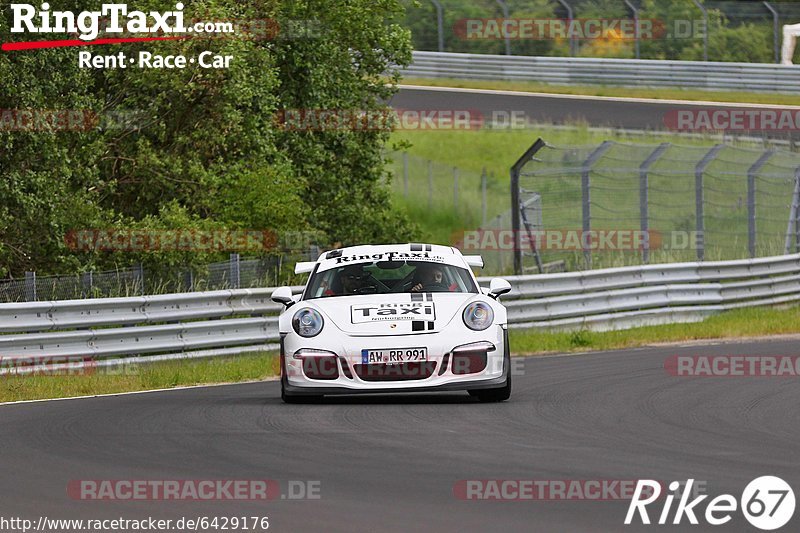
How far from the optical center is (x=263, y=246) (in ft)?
72.9

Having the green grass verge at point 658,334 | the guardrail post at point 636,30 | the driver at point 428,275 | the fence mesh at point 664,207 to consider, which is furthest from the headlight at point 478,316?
the guardrail post at point 636,30

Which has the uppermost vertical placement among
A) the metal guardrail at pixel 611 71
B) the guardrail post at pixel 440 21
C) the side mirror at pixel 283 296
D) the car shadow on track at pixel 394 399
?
the guardrail post at pixel 440 21

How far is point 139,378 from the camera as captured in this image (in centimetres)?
1481

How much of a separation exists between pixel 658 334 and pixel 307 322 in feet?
29.8

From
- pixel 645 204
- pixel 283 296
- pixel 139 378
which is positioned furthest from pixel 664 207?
pixel 283 296

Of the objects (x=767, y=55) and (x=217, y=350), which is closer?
(x=217, y=350)

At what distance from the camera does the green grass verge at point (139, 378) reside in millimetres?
13922

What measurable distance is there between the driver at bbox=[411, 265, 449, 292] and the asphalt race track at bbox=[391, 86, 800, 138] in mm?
26025

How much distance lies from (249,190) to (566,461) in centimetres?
1485

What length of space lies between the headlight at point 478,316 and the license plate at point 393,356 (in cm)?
46

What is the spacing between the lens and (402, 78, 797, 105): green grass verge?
131 ft

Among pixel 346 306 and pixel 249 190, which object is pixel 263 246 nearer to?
pixel 249 190

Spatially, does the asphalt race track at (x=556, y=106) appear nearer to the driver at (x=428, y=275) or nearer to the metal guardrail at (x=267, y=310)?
the metal guardrail at (x=267, y=310)

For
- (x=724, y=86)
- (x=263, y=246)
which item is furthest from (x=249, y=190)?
(x=724, y=86)
